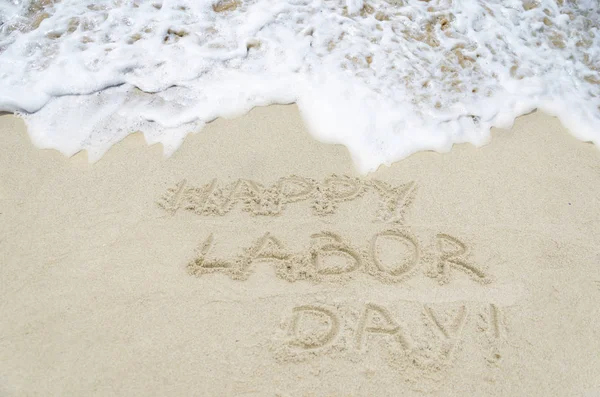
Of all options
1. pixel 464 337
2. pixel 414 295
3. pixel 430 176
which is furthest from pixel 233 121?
pixel 464 337

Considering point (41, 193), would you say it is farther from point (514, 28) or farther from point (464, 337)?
point (514, 28)

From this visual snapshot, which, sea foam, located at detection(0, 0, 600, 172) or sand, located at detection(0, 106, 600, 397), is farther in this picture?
sea foam, located at detection(0, 0, 600, 172)

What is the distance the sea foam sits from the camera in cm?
324

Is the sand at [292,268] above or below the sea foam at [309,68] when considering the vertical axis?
below

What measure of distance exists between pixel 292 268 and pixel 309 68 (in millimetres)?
1674

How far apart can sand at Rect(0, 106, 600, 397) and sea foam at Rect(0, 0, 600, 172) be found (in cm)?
18

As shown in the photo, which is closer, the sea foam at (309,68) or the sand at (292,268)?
the sand at (292,268)

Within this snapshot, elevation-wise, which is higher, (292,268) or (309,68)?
(309,68)

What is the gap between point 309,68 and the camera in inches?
141

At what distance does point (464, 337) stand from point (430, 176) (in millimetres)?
1053

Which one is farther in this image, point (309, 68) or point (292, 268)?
point (309, 68)

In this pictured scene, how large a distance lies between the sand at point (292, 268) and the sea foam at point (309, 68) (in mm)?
185

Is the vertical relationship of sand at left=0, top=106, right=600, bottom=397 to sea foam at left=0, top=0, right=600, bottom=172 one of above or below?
below

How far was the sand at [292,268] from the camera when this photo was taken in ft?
7.07
